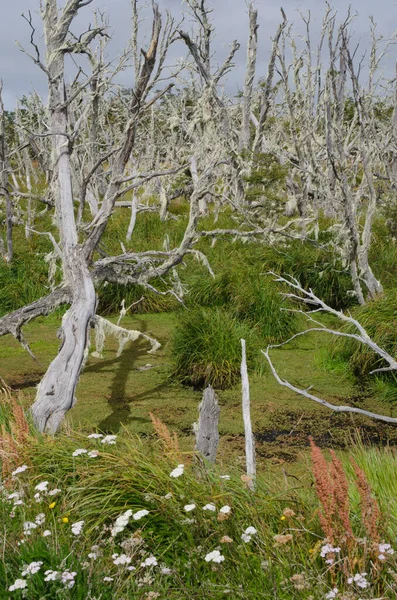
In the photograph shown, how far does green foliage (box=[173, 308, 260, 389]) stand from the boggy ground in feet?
0.64

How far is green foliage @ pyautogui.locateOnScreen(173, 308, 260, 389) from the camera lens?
7281 millimetres

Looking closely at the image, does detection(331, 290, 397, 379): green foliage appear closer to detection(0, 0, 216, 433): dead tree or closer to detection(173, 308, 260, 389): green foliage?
detection(173, 308, 260, 389): green foliage

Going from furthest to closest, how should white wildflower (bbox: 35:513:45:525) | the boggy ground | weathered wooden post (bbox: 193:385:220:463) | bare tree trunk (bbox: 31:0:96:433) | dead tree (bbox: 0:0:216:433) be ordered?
1. dead tree (bbox: 0:0:216:433)
2. the boggy ground
3. bare tree trunk (bbox: 31:0:96:433)
4. weathered wooden post (bbox: 193:385:220:463)
5. white wildflower (bbox: 35:513:45:525)

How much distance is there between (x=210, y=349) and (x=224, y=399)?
0.82 m

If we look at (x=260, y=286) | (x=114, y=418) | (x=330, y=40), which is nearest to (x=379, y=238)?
(x=260, y=286)

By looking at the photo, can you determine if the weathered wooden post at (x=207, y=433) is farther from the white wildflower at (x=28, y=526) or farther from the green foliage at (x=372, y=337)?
the green foliage at (x=372, y=337)

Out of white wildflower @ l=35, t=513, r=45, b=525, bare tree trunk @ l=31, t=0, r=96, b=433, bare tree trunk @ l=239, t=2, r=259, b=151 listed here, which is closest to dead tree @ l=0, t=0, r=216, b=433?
bare tree trunk @ l=31, t=0, r=96, b=433

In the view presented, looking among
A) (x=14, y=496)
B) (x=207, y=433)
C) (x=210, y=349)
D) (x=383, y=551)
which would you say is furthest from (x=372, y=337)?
(x=383, y=551)

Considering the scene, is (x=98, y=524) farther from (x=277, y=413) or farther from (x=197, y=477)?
(x=277, y=413)

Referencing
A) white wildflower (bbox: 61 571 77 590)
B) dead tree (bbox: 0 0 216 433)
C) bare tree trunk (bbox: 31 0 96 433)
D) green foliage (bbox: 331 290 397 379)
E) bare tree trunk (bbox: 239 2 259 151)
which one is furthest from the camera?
bare tree trunk (bbox: 239 2 259 151)

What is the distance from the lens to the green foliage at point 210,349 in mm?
7281

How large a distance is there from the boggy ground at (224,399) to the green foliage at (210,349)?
0.20m

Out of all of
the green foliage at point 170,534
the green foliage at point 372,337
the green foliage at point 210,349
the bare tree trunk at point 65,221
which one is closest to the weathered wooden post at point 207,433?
the green foliage at point 170,534

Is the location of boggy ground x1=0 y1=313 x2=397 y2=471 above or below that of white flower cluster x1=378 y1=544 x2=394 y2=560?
below
